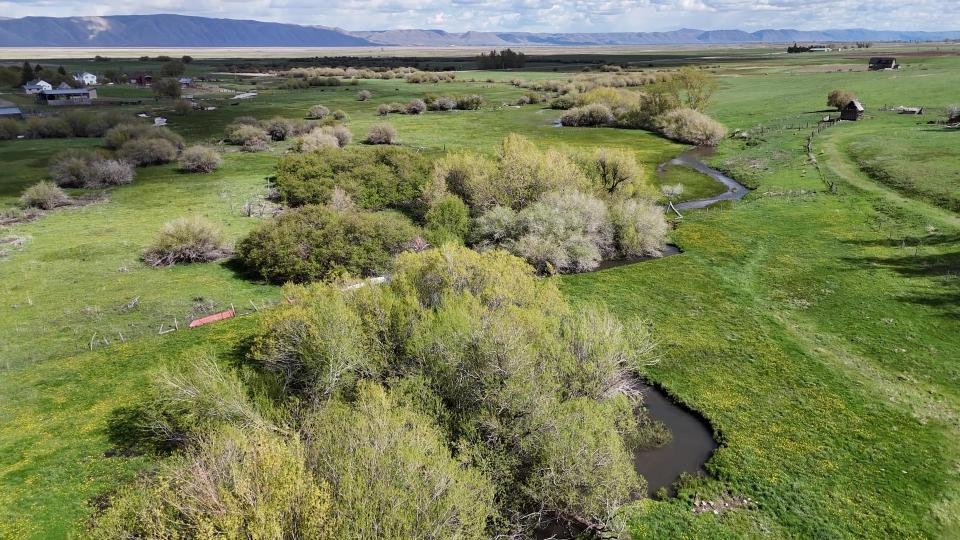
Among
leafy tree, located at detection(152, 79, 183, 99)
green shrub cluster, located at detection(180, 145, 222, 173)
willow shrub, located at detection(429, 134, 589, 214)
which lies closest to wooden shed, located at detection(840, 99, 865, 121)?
willow shrub, located at detection(429, 134, 589, 214)

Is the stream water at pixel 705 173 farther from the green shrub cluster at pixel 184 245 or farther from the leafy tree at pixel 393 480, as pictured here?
the leafy tree at pixel 393 480

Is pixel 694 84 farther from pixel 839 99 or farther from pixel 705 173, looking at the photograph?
pixel 705 173

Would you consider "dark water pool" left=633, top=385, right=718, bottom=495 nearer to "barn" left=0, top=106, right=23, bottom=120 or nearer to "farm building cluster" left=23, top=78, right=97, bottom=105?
"barn" left=0, top=106, right=23, bottom=120

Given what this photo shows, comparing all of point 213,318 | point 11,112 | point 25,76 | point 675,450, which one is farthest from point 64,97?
point 675,450

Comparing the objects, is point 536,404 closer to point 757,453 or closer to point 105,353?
point 757,453

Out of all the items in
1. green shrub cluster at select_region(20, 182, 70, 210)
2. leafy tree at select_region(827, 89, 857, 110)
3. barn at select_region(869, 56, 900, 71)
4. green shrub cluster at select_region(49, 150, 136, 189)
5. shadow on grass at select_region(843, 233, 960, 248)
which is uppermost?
barn at select_region(869, 56, 900, 71)

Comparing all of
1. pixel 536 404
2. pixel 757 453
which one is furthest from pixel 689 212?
pixel 536 404
